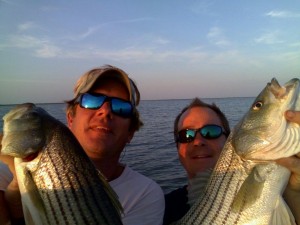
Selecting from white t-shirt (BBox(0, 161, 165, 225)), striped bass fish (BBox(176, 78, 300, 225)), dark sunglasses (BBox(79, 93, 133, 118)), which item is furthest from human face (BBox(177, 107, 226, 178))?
striped bass fish (BBox(176, 78, 300, 225))

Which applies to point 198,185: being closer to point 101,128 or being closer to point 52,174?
point 101,128

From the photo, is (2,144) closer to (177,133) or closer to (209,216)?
(209,216)

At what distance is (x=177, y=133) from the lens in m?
6.29

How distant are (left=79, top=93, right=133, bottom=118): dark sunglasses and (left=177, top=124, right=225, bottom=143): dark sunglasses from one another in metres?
1.47

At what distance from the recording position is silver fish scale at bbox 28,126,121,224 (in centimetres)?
307

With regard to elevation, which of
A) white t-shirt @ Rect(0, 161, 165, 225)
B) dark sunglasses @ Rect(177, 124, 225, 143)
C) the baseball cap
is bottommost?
white t-shirt @ Rect(0, 161, 165, 225)

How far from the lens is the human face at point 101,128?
4.75 m

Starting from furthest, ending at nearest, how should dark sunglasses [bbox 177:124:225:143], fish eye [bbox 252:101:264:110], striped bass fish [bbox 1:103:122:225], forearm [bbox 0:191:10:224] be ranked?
dark sunglasses [bbox 177:124:225:143] → fish eye [bbox 252:101:264:110] → forearm [bbox 0:191:10:224] → striped bass fish [bbox 1:103:122:225]

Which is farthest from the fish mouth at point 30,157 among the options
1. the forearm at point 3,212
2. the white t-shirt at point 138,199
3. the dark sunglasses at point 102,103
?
the white t-shirt at point 138,199

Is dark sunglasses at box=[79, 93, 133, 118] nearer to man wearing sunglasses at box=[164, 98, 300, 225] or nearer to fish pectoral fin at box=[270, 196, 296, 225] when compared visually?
man wearing sunglasses at box=[164, 98, 300, 225]

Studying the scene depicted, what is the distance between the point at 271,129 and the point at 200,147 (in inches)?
88.5

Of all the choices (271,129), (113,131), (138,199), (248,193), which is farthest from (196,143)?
(248,193)

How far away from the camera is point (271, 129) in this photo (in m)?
3.58

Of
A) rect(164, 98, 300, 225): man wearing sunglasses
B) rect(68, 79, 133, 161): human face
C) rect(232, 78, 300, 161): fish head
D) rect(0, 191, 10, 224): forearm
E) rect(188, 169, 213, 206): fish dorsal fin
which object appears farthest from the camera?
rect(164, 98, 300, 225): man wearing sunglasses
